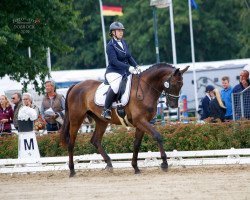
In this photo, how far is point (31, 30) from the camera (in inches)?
1043

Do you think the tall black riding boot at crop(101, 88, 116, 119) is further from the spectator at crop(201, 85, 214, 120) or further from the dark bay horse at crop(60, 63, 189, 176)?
the spectator at crop(201, 85, 214, 120)

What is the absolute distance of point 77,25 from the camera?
28.9 metres

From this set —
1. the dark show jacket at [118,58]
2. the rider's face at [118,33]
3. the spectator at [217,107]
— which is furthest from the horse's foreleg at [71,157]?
the spectator at [217,107]

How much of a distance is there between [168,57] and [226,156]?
1960 inches

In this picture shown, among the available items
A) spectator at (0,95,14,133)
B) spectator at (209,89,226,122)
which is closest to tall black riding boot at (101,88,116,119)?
spectator at (209,89,226,122)

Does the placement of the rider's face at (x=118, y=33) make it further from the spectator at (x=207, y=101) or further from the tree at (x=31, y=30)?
the tree at (x=31, y=30)

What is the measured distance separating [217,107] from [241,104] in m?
0.91

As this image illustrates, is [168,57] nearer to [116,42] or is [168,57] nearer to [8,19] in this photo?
[8,19]

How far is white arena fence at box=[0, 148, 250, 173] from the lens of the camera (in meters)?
17.5

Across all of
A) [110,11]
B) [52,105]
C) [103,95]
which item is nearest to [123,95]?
[103,95]

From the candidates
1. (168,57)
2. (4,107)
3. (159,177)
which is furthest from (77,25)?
(168,57)

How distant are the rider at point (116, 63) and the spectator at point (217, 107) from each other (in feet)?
11.9

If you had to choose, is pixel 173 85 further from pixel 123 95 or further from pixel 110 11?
pixel 110 11

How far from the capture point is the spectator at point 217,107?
20438 mm
